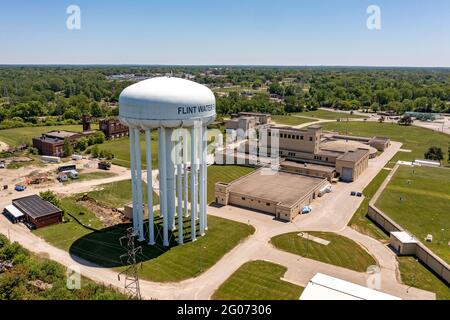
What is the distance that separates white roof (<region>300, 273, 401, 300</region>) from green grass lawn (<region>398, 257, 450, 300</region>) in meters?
10.1

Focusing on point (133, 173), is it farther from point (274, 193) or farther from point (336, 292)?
point (336, 292)

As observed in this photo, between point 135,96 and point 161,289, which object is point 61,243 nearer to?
point 161,289

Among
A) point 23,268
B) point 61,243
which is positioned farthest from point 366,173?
point 23,268

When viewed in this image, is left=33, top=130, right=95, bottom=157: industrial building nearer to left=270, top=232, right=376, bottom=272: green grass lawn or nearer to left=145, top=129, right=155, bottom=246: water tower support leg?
left=145, top=129, right=155, bottom=246: water tower support leg

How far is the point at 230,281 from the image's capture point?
4550 cm

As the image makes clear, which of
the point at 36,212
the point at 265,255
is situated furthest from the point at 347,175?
the point at 36,212

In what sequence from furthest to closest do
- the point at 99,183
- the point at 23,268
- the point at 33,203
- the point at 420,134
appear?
the point at 420,134, the point at 99,183, the point at 33,203, the point at 23,268

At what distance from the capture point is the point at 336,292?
123 ft

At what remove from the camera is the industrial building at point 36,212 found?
198 feet

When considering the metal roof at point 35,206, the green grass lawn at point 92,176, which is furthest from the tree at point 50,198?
the green grass lawn at point 92,176

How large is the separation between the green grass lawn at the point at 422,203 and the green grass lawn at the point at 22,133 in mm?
110026

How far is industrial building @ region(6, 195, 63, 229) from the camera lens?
60281mm

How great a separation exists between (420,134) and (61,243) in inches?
5350

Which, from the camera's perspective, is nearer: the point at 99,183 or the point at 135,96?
the point at 135,96
